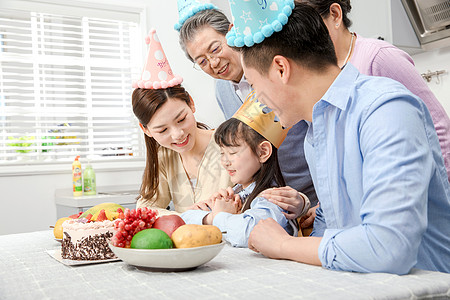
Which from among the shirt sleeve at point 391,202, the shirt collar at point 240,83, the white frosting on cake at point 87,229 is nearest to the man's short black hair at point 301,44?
the shirt sleeve at point 391,202

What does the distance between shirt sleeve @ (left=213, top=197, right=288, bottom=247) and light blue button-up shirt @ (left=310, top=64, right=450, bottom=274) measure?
0.19 meters

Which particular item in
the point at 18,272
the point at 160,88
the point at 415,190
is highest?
the point at 160,88

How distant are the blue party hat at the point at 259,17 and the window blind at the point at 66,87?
8.68 feet

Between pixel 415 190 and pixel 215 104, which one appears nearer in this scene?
pixel 415 190

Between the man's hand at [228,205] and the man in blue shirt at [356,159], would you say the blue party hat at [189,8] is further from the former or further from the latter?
the man in blue shirt at [356,159]

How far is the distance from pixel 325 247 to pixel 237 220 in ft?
1.17

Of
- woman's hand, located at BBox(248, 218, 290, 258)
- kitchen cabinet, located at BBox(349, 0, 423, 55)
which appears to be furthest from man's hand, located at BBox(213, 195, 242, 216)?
kitchen cabinet, located at BBox(349, 0, 423, 55)

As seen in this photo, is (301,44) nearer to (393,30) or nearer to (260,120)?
(260,120)

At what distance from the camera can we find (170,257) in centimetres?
81

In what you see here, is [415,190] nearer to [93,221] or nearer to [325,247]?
[325,247]

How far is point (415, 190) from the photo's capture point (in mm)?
780

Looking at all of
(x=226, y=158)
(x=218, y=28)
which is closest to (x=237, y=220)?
(x=226, y=158)

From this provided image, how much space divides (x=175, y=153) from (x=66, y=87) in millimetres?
1878

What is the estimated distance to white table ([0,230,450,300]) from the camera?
68cm
